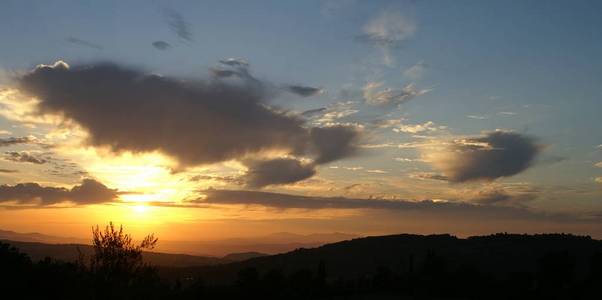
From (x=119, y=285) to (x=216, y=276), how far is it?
480 feet

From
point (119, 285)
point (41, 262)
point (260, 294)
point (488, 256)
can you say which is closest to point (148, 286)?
point (119, 285)

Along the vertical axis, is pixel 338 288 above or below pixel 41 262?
below

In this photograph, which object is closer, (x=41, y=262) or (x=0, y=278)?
(x=0, y=278)

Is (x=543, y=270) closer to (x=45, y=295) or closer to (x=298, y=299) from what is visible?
(x=298, y=299)

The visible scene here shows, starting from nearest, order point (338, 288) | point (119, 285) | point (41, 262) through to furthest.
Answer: point (119, 285)
point (41, 262)
point (338, 288)

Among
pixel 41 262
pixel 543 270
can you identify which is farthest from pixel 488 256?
pixel 41 262

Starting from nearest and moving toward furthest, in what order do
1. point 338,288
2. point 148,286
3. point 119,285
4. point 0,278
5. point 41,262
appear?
point 119,285 < point 148,286 < point 0,278 < point 41,262 < point 338,288

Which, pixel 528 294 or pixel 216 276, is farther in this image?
pixel 216 276

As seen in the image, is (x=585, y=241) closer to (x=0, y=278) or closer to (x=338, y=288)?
(x=338, y=288)

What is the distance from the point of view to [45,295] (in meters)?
63.6

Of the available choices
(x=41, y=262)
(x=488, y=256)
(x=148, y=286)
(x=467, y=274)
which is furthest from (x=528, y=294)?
(x=488, y=256)

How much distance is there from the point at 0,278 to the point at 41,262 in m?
11.9

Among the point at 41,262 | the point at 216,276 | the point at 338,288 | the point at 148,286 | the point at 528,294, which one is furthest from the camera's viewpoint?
the point at 216,276

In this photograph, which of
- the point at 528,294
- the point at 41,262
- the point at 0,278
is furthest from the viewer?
the point at 528,294
